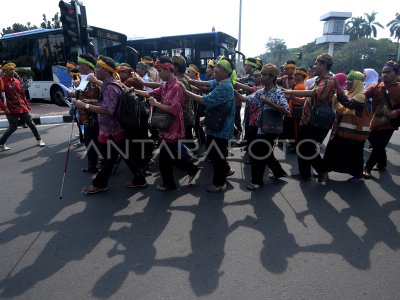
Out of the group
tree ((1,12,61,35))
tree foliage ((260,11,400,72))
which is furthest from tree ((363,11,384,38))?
tree ((1,12,61,35))

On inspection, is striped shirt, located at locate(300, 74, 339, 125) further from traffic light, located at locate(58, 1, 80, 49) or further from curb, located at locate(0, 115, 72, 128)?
curb, located at locate(0, 115, 72, 128)

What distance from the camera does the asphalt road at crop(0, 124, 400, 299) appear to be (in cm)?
221

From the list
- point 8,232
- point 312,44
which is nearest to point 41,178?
point 8,232

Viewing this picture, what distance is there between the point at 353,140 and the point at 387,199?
0.87 m

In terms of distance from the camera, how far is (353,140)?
13.3 ft

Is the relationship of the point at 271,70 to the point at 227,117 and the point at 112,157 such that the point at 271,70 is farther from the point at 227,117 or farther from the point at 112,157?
the point at 112,157

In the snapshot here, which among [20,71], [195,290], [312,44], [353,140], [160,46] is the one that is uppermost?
[312,44]

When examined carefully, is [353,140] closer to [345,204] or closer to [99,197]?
[345,204]

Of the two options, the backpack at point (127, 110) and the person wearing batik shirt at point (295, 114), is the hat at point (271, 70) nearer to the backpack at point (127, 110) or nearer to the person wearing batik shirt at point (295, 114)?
the person wearing batik shirt at point (295, 114)

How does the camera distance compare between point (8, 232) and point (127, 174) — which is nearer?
point (8, 232)

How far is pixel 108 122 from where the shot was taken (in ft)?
12.0

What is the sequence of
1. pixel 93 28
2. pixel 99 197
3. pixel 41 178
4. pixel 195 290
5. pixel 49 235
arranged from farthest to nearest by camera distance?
pixel 93 28 < pixel 41 178 < pixel 99 197 < pixel 49 235 < pixel 195 290

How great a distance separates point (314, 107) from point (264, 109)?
71 centimetres

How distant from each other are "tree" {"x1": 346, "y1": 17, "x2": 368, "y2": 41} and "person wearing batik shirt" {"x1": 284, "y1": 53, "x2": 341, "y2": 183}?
64.2 metres
